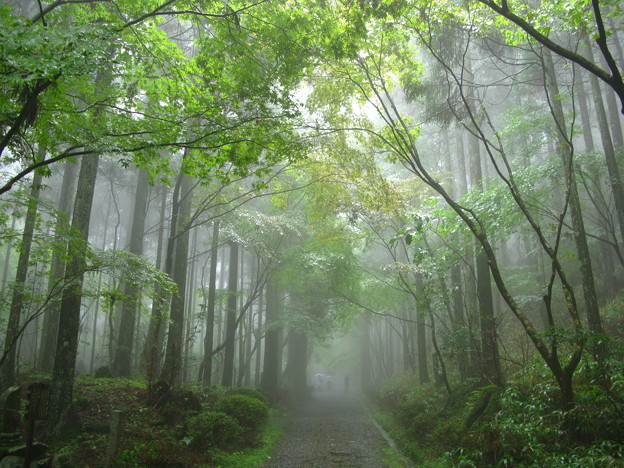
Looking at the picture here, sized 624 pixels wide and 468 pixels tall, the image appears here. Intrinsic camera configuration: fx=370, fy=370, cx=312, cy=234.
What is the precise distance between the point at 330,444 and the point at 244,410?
2.54m

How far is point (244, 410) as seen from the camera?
32.1 feet

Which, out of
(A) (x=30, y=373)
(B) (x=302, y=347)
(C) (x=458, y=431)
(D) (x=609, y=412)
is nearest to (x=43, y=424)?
(A) (x=30, y=373)

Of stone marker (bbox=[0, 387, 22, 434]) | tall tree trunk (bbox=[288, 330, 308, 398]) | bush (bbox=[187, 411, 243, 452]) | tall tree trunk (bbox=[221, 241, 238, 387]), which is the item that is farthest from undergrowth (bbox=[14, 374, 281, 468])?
tall tree trunk (bbox=[288, 330, 308, 398])

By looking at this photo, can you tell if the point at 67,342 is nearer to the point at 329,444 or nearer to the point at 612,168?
the point at 329,444

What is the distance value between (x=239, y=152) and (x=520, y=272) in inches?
696

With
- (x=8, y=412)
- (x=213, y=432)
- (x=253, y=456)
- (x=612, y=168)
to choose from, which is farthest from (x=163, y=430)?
(x=612, y=168)

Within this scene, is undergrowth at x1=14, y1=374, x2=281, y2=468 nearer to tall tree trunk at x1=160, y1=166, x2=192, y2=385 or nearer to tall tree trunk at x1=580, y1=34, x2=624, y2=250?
tall tree trunk at x1=160, y1=166, x2=192, y2=385

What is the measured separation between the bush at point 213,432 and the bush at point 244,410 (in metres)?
0.77

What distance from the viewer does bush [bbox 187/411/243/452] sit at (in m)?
7.71

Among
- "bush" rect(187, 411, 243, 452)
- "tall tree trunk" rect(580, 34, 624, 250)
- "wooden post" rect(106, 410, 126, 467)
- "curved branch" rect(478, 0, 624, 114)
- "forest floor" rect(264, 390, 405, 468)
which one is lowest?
"forest floor" rect(264, 390, 405, 468)

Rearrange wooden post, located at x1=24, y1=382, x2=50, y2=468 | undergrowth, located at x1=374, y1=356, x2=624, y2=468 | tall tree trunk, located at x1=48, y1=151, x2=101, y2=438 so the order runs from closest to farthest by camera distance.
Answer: wooden post, located at x1=24, y1=382, x2=50, y2=468 → undergrowth, located at x1=374, y1=356, x2=624, y2=468 → tall tree trunk, located at x1=48, y1=151, x2=101, y2=438

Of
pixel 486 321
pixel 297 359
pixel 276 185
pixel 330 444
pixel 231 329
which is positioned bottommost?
pixel 330 444

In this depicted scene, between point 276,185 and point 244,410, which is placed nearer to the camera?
point 244,410

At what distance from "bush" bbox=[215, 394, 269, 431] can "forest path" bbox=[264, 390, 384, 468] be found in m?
0.88
